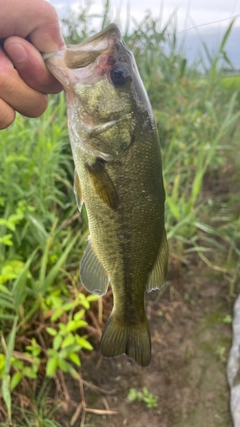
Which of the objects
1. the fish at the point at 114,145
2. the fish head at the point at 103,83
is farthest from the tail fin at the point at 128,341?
the fish head at the point at 103,83

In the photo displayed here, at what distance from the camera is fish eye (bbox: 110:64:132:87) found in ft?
3.49

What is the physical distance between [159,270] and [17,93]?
2.24ft

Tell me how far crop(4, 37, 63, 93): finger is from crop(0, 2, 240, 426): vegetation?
2.57 ft

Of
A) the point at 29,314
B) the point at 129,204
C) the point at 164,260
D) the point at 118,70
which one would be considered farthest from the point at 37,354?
the point at 118,70

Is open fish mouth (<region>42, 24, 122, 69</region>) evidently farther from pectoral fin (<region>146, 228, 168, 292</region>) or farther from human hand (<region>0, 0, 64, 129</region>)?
pectoral fin (<region>146, 228, 168, 292</region>)

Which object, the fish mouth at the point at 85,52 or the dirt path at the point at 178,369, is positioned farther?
the dirt path at the point at 178,369

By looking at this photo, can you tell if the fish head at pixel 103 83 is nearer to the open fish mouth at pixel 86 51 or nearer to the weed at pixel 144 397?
the open fish mouth at pixel 86 51

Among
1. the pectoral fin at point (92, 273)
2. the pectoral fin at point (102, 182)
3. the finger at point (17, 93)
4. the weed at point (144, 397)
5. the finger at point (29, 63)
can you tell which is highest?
the finger at point (29, 63)

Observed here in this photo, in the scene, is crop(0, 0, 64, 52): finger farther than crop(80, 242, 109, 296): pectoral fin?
No

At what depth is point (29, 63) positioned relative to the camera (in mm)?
1041

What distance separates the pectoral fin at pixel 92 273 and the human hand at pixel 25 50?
18.8 inches

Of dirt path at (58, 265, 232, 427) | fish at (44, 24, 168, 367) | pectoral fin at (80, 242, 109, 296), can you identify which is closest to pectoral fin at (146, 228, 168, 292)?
fish at (44, 24, 168, 367)

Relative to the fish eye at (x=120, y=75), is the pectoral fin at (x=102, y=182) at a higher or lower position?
lower

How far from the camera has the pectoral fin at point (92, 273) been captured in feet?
4.14
